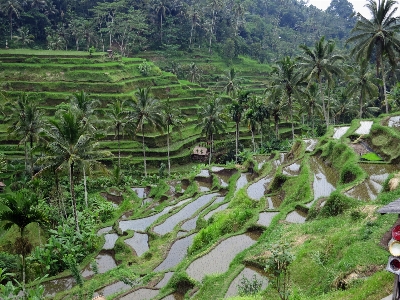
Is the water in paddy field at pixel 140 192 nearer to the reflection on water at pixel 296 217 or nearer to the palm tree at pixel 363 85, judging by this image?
the reflection on water at pixel 296 217

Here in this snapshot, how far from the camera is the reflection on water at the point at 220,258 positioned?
671 inches

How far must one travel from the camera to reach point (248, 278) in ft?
49.7

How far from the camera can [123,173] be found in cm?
4491

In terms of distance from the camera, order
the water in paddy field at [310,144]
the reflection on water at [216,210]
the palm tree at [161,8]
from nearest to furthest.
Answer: the reflection on water at [216,210]
the water in paddy field at [310,144]
the palm tree at [161,8]

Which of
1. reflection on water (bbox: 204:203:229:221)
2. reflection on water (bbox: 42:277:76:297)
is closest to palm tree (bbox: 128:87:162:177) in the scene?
reflection on water (bbox: 204:203:229:221)

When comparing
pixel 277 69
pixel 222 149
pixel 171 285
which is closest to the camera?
pixel 171 285

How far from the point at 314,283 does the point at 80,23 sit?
77.7 metres

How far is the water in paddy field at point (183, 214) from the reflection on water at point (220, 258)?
7.42 metres

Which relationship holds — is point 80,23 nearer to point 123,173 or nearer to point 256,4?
point 123,173

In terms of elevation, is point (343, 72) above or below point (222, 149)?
above

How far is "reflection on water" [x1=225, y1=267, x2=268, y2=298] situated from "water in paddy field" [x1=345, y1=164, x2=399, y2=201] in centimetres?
626

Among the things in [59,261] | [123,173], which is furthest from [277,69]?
[59,261]

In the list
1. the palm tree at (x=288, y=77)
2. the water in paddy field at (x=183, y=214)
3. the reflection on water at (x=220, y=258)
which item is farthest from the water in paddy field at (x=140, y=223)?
the palm tree at (x=288, y=77)

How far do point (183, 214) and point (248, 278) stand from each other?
14.0 m
